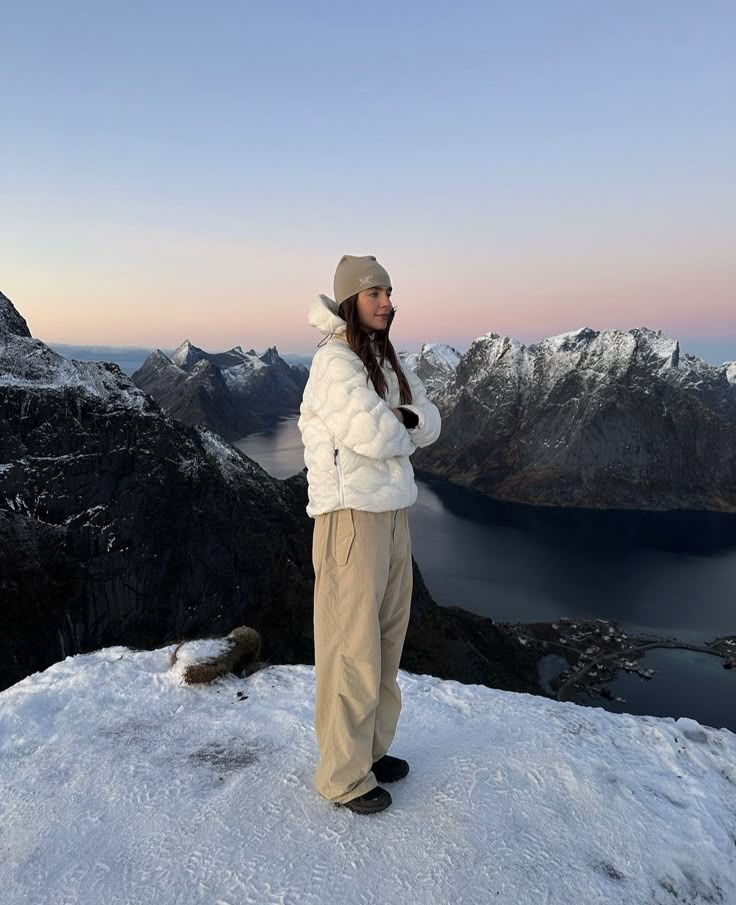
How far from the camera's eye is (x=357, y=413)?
4.00 meters

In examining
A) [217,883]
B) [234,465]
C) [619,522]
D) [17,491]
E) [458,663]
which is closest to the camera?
[217,883]

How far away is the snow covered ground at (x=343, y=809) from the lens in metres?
3.70

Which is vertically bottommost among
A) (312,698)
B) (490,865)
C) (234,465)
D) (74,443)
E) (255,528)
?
(255,528)

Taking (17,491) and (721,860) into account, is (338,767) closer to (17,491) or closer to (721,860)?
(721,860)

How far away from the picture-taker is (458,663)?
73312 millimetres

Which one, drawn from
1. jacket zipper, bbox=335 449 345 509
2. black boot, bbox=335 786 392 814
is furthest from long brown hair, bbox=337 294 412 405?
black boot, bbox=335 786 392 814

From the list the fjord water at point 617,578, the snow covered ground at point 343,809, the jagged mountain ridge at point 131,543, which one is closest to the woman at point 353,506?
the snow covered ground at point 343,809

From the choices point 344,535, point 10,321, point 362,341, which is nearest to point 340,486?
point 344,535

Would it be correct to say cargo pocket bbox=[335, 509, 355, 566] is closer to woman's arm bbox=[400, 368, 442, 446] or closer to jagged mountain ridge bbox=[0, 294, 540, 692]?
woman's arm bbox=[400, 368, 442, 446]

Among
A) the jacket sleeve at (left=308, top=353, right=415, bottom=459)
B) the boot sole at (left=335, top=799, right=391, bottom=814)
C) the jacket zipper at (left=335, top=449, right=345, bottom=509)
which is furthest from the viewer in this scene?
the boot sole at (left=335, top=799, right=391, bottom=814)

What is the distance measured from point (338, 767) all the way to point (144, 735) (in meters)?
2.37

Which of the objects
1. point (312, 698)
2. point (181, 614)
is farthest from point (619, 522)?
point (312, 698)

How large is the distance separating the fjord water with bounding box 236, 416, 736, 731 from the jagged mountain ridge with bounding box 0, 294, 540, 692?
1670cm

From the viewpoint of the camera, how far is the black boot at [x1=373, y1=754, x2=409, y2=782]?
4.75m
